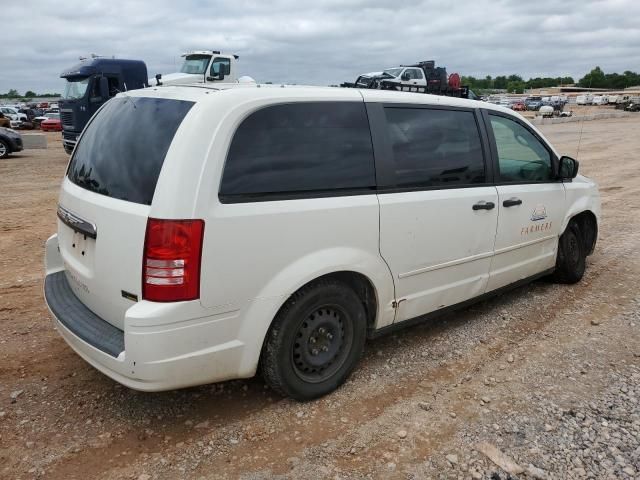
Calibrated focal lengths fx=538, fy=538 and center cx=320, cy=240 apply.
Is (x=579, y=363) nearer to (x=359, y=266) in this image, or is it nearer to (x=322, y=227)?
(x=359, y=266)

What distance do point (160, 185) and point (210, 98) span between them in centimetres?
54

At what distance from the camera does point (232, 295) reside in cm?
271

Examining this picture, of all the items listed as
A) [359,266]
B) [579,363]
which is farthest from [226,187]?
[579,363]

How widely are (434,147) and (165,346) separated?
86.5 inches

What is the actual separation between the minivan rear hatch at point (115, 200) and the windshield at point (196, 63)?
1480 cm

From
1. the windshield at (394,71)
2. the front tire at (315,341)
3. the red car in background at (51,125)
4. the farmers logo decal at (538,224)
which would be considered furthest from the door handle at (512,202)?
the red car in background at (51,125)

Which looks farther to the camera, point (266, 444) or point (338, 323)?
point (338, 323)

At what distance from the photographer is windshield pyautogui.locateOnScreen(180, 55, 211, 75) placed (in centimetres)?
1714

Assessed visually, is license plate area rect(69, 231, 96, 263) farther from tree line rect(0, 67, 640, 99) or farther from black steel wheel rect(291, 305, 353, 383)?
tree line rect(0, 67, 640, 99)

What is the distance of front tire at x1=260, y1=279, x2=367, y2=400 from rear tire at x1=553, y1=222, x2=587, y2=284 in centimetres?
263

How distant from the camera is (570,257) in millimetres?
5133

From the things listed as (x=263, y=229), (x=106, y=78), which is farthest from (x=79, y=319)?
(x=106, y=78)

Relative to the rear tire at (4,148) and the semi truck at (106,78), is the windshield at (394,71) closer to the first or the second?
the semi truck at (106,78)

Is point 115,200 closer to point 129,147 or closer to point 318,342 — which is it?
point 129,147
